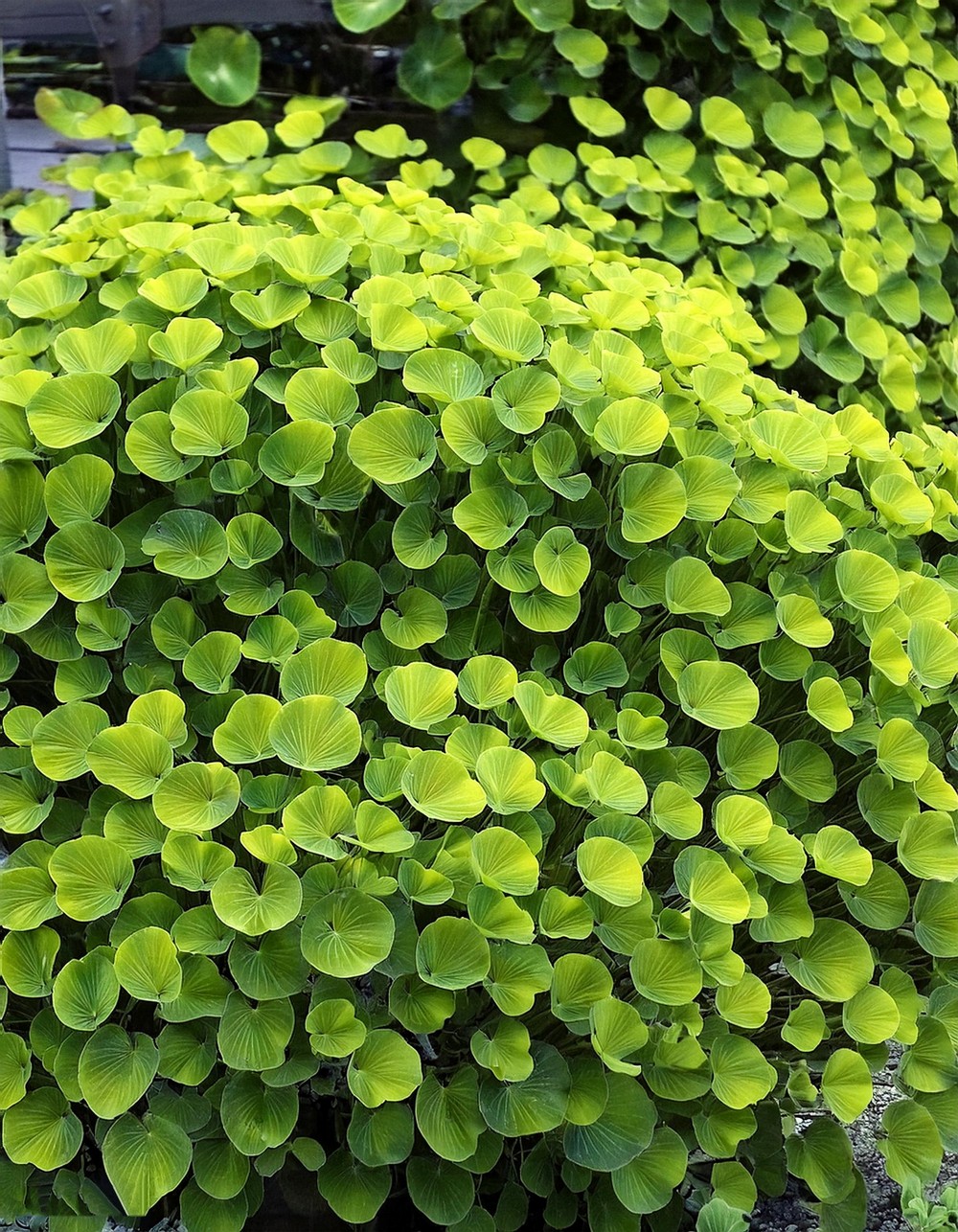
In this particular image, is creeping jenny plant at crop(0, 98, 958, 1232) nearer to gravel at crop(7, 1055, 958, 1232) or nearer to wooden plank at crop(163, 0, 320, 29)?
gravel at crop(7, 1055, 958, 1232)

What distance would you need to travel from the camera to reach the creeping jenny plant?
42.4 inches

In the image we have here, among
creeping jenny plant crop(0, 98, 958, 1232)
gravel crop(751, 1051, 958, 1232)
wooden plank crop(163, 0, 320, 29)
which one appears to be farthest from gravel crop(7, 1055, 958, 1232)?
wooden plank crop(163, 0, 320, 29)

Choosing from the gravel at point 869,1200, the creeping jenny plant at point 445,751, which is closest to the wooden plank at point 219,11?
the creeping jenny plant at point 445,751

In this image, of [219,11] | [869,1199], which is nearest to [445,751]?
A: [869,1199]

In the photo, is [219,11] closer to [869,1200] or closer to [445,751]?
[445,751]

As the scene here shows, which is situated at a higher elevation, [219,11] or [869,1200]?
[219,11]

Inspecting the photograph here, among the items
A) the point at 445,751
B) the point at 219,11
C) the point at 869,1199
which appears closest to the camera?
the point at 445,751

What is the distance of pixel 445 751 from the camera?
1204mm

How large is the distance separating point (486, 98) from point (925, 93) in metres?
0.95

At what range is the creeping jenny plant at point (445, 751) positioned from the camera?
3.53 feet

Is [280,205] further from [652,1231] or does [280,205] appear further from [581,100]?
[652,1231]

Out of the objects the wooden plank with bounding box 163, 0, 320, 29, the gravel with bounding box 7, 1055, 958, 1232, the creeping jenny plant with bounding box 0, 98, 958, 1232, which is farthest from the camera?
the wooden plank with bounding box 163, 0, 320, 29

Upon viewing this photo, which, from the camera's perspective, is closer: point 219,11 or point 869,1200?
point 869,1200

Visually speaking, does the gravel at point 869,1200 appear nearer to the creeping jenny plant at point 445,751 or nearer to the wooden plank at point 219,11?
the creeping jenny plant at point 445,751
